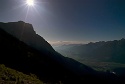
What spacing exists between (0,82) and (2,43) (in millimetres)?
57254

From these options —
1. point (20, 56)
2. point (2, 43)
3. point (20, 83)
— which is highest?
point (2, 43)

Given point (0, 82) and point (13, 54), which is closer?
point (0, 82)

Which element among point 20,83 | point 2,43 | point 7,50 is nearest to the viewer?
point 20,83

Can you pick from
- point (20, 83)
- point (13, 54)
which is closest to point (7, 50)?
point (13, 54)

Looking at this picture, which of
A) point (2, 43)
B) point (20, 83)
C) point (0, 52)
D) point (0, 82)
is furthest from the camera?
point (2, 43)

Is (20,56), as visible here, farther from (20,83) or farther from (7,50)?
(20,83)

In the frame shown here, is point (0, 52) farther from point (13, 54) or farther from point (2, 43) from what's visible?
point (2, 43)

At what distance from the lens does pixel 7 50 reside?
225ft

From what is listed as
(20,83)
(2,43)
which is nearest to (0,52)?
(2,43)

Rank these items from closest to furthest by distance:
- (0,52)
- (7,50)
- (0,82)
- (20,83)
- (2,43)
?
(0,82) → (20,83) → (0,52) → (7,50) → (2,43)

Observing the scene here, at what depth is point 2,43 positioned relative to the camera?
74438mm

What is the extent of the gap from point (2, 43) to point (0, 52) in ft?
37.7

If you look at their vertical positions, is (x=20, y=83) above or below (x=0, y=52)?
below

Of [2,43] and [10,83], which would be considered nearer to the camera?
[10,83]
